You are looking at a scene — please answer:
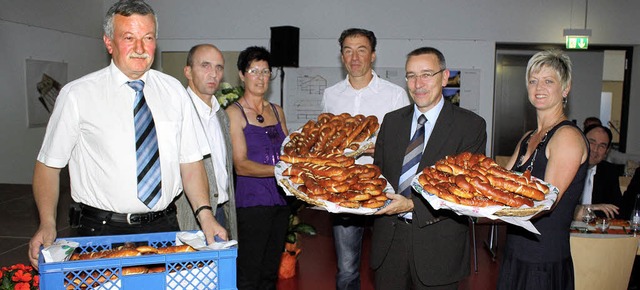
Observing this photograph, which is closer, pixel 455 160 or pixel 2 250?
pixel 455 160

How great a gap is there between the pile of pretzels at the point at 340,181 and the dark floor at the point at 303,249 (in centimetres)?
189

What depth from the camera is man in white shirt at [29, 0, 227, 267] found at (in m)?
1.94

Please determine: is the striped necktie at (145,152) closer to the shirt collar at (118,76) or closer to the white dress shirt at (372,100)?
the shirt collar at (118,76)

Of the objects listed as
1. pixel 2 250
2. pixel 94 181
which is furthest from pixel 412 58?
pixel 2 250

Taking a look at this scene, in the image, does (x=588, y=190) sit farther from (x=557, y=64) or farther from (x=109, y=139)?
(x=109, y=139)

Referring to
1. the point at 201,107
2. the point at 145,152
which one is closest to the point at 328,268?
the point at 201,107

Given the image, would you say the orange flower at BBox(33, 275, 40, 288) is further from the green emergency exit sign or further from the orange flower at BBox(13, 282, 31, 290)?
the green emergency exit sign

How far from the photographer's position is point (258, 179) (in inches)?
130

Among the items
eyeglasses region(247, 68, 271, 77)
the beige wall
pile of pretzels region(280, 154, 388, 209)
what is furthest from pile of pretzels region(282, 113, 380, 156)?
the beige wall

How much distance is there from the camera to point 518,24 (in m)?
8.95

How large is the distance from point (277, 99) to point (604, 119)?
7.28m

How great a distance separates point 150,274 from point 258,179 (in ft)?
6.11

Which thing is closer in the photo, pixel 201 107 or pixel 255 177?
pixel 201 107

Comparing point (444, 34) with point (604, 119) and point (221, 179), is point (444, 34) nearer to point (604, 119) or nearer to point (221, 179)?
point (604, 119)
